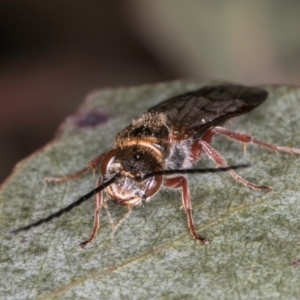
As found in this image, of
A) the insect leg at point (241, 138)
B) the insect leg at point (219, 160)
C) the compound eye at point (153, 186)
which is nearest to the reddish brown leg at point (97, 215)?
the compound eye at point (153, 186)

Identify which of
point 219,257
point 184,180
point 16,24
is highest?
point 16,24

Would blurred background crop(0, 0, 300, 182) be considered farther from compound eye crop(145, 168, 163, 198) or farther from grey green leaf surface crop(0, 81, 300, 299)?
compound eye crop(145, 168, 163, 198)

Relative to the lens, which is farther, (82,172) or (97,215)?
(82,172)

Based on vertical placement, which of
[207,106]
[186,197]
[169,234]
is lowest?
[169,234]

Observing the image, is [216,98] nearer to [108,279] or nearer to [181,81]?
[181,81]

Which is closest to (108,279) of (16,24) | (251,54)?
(251,54)

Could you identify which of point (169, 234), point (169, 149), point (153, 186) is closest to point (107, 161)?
point (153, 186)

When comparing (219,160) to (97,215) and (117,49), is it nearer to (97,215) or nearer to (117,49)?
(97,215)
